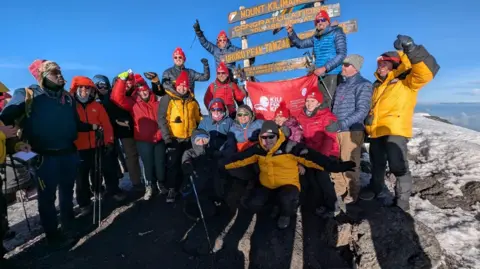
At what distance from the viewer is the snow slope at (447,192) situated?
450cm

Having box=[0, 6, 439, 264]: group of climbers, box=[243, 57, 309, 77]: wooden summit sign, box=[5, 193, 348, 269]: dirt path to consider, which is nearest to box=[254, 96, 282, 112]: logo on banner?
box=[0, 6, 439, 264]: group of climbers

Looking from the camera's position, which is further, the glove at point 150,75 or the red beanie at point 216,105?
the glove at point 150,75

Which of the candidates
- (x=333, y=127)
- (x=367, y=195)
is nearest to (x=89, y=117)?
(x=333, y=127)

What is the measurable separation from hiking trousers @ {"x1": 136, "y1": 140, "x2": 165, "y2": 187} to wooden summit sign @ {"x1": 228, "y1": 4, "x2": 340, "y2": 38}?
16.8 ft

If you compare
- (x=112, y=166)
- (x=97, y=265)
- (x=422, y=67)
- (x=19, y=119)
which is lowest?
(x=97, y=265)

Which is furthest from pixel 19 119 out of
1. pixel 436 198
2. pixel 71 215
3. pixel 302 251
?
pixel 436 198

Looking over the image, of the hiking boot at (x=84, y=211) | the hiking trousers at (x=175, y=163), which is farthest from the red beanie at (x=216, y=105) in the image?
the hiking boot at (x=84, y=211)

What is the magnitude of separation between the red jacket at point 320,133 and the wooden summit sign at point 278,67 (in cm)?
324

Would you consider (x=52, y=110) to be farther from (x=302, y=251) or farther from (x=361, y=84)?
(x=361, y=84)

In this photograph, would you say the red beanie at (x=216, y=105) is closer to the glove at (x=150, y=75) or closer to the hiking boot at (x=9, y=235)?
the glove at (x=150, y=75)

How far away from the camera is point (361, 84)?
5.50 metres

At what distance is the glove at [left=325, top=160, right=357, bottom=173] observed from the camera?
477 centimetres

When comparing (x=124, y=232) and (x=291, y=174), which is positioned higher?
(x=291, y=174)

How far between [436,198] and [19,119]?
7.72 metres
